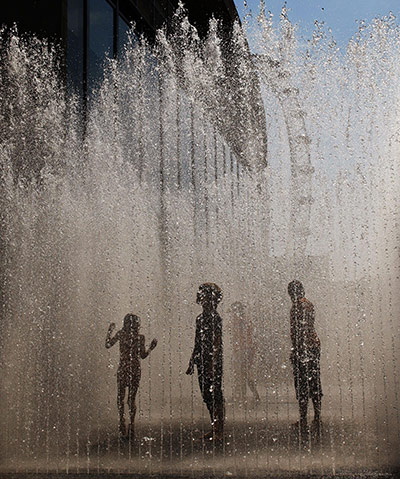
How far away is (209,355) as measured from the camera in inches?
218

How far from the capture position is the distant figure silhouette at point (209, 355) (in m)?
5.42

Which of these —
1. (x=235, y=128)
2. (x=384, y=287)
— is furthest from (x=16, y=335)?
(x=235, y=128)

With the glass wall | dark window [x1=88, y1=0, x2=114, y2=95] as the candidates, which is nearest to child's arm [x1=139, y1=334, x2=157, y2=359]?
the glass wall

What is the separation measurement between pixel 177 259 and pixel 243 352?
8.42 feet

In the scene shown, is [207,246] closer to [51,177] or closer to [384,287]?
[51,177]

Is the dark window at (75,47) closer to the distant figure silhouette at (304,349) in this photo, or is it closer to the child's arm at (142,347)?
the child's arm at (142,347)

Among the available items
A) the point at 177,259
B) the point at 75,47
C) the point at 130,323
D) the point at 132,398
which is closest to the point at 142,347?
the point at 130,323

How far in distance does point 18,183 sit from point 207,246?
107 inches

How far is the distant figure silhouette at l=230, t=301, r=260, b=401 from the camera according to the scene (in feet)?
21.3

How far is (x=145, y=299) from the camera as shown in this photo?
25.1ft

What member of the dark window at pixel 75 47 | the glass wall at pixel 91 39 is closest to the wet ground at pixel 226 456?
the dark window at pixel 75 47

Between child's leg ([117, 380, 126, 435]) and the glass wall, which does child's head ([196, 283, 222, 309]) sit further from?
the glass wall

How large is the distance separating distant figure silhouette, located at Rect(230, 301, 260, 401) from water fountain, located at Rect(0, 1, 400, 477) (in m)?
0.13

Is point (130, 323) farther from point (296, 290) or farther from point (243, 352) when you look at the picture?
point (296, 290)
